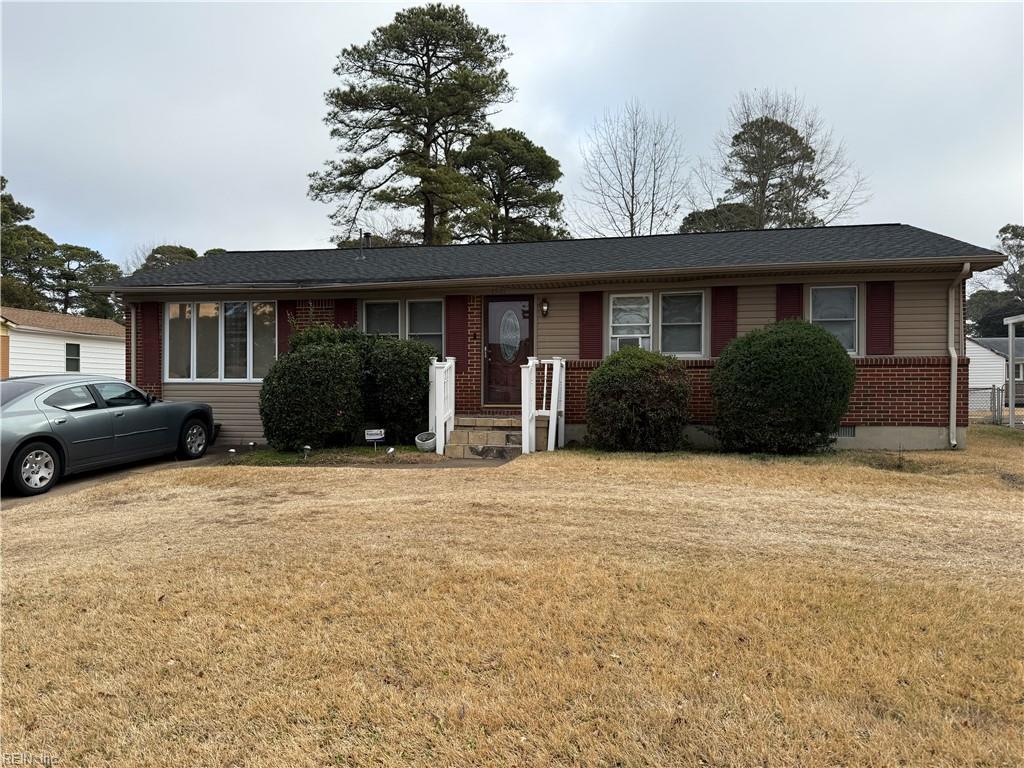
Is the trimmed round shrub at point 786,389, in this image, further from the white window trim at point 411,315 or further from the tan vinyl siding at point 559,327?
the white window trim at point 411,315

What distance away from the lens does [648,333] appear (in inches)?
408

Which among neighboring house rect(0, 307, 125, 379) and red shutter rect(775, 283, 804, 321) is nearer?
red shutter rect(775, 283, 804, 321)

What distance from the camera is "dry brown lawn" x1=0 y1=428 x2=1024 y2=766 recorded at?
2121mm

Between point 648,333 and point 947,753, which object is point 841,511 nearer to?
point 947,753

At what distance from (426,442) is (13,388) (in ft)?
17.4

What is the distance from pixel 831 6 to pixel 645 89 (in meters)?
9.24

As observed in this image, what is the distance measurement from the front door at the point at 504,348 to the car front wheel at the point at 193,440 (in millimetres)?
4780

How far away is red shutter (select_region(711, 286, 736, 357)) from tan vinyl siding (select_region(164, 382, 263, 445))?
331 inches

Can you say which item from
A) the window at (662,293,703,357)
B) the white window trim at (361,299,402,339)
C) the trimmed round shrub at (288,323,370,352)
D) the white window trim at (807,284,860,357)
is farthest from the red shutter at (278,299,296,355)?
the white window trim at (807,284,860,357)

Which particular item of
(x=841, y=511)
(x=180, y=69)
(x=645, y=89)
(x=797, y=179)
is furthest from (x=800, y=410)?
(x=797, y=179)

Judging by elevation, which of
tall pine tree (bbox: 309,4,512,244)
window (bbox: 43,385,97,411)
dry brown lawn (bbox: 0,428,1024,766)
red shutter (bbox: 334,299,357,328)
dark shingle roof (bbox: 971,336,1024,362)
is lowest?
dry brown lawn (bbox: 0,428,1024,766)

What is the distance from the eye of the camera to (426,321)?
11305 mm

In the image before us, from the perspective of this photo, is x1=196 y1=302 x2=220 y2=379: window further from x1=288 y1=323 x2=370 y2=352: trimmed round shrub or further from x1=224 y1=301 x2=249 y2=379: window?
x1=288 y1=323 x2=370 y2=352: trimmed round shrub

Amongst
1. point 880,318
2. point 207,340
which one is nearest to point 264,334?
point 207,340
